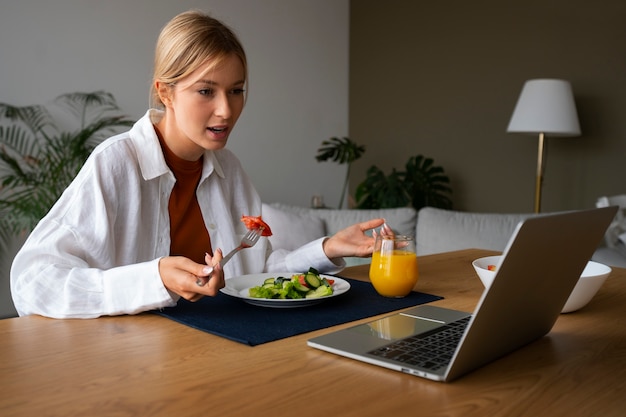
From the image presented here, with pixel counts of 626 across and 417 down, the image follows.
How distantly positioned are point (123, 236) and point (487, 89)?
3.92 meters

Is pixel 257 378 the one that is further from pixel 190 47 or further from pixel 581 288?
pixel 190 47

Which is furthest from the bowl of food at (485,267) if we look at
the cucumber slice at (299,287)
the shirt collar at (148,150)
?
the shirt collar at (148,150)

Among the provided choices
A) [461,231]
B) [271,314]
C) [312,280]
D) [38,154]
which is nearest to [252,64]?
[38,154]

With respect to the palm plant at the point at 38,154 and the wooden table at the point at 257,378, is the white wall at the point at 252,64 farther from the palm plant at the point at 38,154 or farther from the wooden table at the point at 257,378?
the wooden table at the point at 257,378

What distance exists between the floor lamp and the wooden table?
3.12 metres

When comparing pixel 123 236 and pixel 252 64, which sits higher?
pixel 252 64

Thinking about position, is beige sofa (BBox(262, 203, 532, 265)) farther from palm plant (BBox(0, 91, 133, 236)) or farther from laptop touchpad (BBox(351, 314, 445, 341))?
laptop touchpad (BBox(351, 314, 445, 341))

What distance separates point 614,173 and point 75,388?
4.24 metres

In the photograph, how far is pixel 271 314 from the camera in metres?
1.21

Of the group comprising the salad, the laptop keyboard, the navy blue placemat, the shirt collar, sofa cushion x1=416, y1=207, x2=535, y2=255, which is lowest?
sofa cushion x1=416, y1=207, x2=535, y2=255

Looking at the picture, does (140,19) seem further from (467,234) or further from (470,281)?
(470,281)

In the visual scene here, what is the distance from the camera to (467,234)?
334 cm

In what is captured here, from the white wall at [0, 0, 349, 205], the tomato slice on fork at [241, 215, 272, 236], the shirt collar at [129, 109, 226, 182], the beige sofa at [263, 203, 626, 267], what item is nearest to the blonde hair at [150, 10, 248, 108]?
the shirt collar at [129, 109, 226, 182]

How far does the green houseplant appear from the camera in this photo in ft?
15.9
